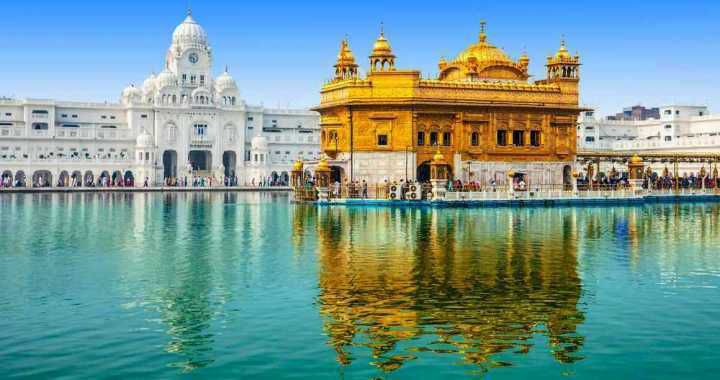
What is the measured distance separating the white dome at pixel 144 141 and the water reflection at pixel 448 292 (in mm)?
66638

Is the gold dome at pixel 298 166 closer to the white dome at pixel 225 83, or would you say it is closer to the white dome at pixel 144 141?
the white dome at pixel 144 141

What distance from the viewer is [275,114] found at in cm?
11325

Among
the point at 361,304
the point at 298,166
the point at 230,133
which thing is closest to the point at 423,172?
the point at 298,166

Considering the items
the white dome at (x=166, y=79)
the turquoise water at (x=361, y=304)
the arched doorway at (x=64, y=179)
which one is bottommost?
the turquoise water at (x=361, y=304)

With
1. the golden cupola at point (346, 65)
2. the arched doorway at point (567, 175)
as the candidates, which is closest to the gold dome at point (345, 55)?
the golden cupola at point (346, 65)

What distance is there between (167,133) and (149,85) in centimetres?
1117

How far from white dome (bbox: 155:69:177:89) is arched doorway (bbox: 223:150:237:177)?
9974 mm

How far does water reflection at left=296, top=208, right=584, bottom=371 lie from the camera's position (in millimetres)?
13234

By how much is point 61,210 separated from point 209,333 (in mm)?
35339

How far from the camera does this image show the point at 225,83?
349 feet

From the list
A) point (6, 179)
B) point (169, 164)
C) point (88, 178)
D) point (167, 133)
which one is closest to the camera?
Answer: point (6, 179)

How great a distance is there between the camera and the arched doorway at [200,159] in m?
104

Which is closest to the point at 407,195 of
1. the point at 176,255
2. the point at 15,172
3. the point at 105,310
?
the point at 176,255

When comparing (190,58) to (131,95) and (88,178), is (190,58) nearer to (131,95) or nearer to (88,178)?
(131,95)
